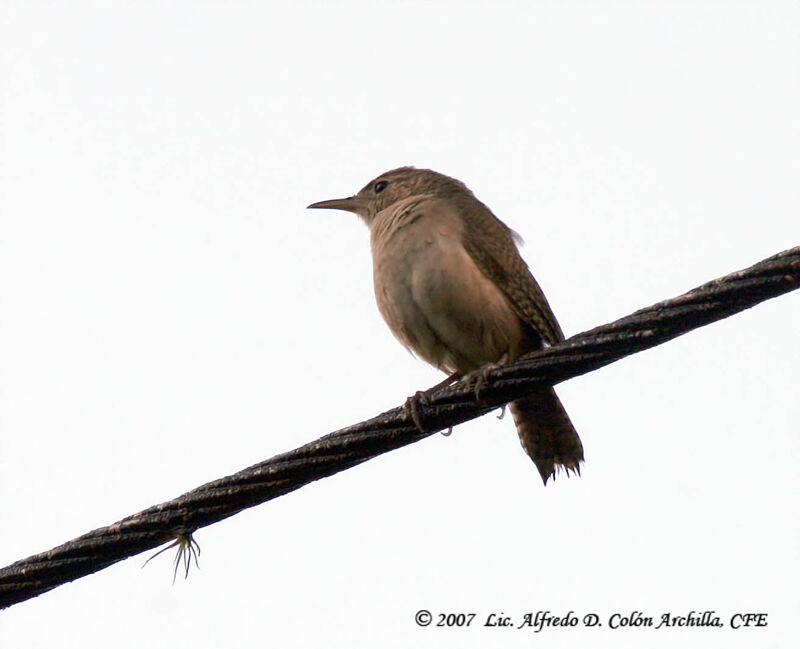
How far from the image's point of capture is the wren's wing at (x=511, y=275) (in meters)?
6.14

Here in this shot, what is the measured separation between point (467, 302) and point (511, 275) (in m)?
0.42

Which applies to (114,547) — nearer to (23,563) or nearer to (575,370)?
(23,563)

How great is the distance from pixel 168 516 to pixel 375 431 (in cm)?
85

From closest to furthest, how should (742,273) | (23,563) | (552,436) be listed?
(742,273)
(23,563)
(552,436)

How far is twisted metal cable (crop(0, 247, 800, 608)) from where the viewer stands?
13.0ft

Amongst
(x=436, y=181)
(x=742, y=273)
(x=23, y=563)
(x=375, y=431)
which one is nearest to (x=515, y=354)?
(x=436, y=181)

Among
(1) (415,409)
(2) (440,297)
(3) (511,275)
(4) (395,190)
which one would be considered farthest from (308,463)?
(4) (395,190)

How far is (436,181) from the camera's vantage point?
7359mm

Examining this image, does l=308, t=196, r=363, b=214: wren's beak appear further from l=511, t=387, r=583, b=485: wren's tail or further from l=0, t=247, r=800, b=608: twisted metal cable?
l=0, t=247, r=800, b=608: twisted metal cable

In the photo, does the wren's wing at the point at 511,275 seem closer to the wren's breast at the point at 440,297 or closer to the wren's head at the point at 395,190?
the wren's breast at the point at 440,297

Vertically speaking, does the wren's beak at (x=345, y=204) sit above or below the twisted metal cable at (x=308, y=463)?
above

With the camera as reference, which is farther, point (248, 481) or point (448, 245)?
point (448, 245)

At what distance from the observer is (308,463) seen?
4203 millimetres

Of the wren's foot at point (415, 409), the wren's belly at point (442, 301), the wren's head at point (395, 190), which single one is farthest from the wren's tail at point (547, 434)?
the wren's foot at point (415, 409)
